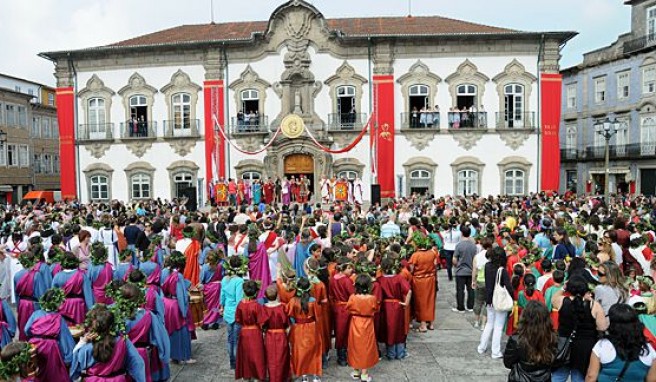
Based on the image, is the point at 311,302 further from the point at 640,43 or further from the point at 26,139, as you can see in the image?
the point at 26,139

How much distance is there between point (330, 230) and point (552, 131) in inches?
731

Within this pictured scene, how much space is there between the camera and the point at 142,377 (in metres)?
5.47

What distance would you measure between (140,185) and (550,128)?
73.6 ft

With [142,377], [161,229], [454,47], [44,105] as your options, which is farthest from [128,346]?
[44,105]

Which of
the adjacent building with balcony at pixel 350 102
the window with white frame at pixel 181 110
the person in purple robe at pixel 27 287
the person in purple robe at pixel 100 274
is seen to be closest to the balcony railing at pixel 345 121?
the adjacent building with balcony at pixel 350 102

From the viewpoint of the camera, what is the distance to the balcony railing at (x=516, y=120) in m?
27.1

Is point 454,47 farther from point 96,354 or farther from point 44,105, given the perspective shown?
point 44,105

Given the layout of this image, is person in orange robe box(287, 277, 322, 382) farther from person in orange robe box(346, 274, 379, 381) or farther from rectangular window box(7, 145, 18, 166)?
rectangular window box(7, 145, 18, 166)

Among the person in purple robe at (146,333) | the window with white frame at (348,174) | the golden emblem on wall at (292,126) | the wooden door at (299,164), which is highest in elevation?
the golden emblem on wall at (292,126)

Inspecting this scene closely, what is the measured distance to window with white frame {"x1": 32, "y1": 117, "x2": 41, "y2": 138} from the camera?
42.5 m

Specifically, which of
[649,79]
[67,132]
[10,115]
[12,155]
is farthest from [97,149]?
[649,79]

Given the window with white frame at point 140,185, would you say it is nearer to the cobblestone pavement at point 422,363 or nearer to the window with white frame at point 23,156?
the window with white frame at point 23,156

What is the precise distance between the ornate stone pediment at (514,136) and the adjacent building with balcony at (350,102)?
0.05 metres

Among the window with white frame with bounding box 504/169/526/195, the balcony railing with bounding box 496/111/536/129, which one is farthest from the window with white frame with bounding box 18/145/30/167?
the window with white frame with bounding box 504/169/526/195
